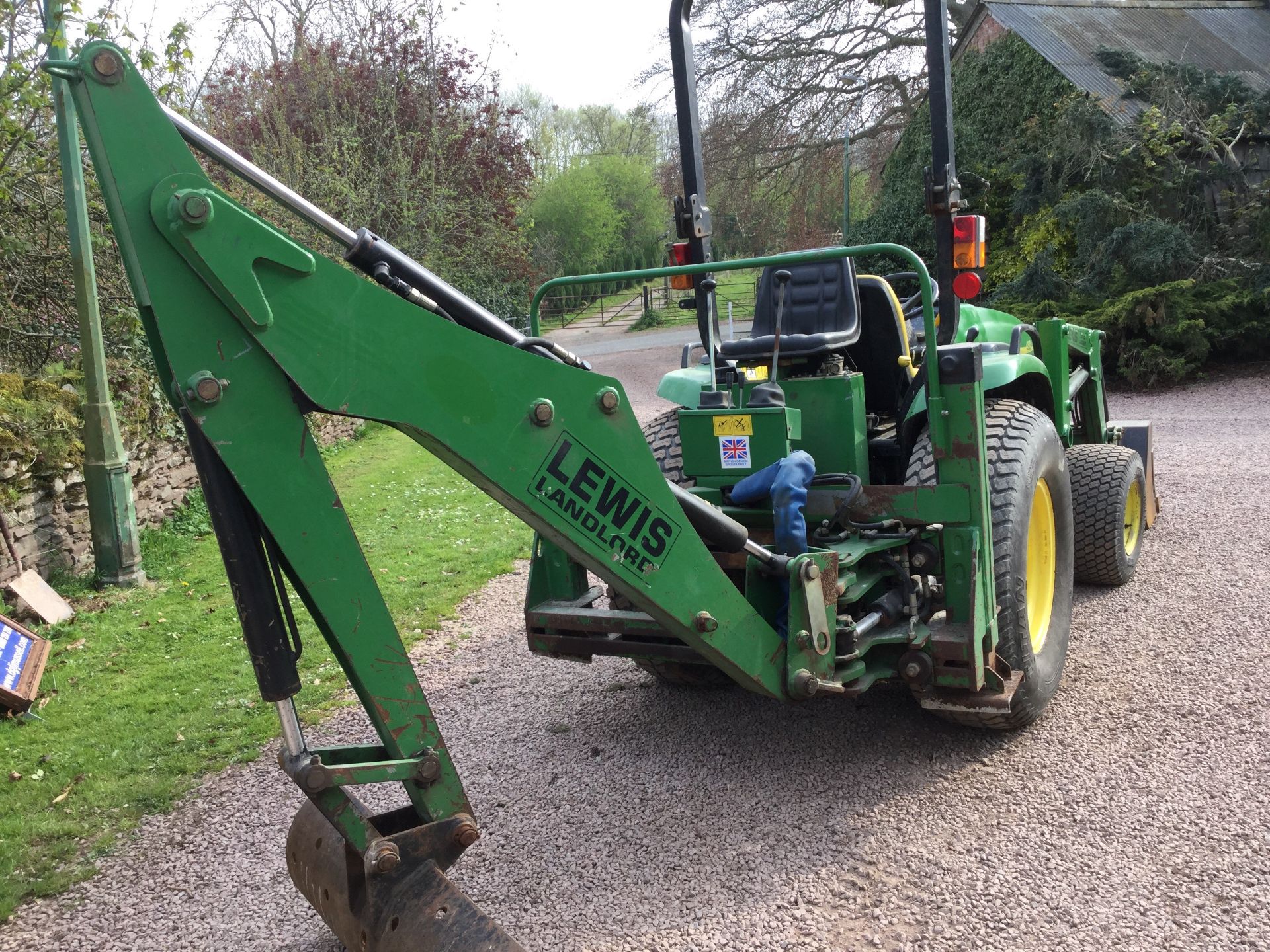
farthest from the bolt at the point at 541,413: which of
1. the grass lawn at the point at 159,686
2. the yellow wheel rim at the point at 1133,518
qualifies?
the yellow wheel rim at the point at 1133,518

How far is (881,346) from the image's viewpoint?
A: 14.3 feet

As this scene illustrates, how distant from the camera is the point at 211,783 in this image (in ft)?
13.6

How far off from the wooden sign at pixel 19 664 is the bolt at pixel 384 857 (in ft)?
11.0

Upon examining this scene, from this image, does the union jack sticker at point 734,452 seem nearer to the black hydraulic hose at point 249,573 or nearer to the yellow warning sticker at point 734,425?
the yellow warning sticker at point 734,425

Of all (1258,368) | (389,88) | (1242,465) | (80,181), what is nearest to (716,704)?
(80,181)

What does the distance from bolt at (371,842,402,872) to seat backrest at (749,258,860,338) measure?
254 centimetres

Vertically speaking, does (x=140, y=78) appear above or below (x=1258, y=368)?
above

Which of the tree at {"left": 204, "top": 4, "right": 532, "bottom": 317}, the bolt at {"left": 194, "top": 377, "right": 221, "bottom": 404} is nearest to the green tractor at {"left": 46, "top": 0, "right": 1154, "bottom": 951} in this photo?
the bolt at {"left": 194, "top": 377, "right": 221, "bottom": 404}

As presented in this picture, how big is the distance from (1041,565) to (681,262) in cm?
209

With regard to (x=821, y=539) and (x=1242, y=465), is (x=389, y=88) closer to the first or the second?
(x=1242, y=465)

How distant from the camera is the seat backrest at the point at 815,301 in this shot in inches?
162

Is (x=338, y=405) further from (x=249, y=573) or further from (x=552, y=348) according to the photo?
(x=552, y=348)

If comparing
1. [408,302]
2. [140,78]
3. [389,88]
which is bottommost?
[408,302]

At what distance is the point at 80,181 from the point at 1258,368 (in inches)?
525
